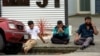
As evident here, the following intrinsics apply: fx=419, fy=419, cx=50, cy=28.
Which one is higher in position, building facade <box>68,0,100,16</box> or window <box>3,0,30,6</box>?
window <box>3,0,30,6</box>

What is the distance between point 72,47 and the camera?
37.4ft

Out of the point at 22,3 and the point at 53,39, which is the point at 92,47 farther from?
the point at 22,3

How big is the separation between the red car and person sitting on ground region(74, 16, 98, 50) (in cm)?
152

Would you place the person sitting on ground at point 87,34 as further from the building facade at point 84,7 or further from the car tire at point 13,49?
the building facade at point 84,7

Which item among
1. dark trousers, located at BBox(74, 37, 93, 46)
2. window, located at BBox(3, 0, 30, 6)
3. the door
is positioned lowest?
dark trousers, located at BBox(74, 37, 93, 46)

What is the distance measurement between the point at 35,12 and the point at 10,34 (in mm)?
5711

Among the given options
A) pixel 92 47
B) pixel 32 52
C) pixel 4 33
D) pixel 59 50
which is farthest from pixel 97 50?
pixel 4 33

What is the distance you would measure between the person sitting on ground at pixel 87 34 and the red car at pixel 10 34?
152 cm

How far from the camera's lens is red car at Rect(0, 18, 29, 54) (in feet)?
35.3

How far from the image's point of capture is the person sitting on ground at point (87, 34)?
11.5m

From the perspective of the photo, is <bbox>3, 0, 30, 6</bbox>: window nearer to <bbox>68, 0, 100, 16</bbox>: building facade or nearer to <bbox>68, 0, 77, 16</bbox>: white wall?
<bbox>68, 0, 77, 16</bbox>: white wall

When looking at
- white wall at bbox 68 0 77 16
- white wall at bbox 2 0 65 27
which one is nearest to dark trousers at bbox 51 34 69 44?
white wall at bbox 2 0 65 27

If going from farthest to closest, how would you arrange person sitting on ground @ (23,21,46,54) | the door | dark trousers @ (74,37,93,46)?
1. the door
2. dark trousers @ (74,37,93,46)
3. person sitting on ground @ (23,21,46,54)

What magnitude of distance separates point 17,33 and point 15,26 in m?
0.22
